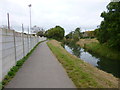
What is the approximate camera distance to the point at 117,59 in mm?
20797

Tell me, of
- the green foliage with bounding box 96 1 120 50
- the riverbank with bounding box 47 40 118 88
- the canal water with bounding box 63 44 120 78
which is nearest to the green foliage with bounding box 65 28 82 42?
the green foliage with bounding box 96 1 120 50

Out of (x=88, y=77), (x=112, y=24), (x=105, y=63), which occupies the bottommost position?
(x=105, y=63)

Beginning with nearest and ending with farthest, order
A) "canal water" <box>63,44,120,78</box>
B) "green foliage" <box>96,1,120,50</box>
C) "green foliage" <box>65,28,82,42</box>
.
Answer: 1. "canal water" <box>63,44,120,78</box>
2. "green foliage" <box>96,1,120,50</box>
3. "green foliage" <box>65,28,82,42</box>

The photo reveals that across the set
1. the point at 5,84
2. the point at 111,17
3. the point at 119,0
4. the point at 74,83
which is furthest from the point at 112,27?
the point at 5,84

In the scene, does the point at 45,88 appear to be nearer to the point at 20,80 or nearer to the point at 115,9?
the point at 20,80

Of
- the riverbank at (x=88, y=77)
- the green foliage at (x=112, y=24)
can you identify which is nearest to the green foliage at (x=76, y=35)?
the green foliage at (x=112, y=24)

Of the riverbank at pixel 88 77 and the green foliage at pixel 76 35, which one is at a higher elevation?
the green foliage at pixel 76 35

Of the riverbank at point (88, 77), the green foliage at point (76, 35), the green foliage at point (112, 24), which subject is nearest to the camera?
the riverbank at point (88, 77)

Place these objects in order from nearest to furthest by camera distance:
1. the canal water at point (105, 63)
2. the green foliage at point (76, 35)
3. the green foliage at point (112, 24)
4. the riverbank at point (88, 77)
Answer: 1. the riverbank at point (88, 77)
2. the canal water at point (105, 63)
3. the green foliage at point (112, 24)
4. the green foliage at point (76, 35)

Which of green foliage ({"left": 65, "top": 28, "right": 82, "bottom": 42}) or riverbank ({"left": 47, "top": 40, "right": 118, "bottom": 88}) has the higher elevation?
green foliage ({"left": 65, "top": 28, "right": 82, "bottom": 42})

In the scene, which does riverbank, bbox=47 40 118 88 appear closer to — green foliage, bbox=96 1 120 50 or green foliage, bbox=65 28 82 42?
green foliage, bbox=96 1 120 50

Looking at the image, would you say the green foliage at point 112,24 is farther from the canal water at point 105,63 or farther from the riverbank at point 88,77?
the riverbank at point 88,77

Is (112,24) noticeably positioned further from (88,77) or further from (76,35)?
(76,35)

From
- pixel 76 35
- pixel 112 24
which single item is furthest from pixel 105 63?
pixel 76 35
